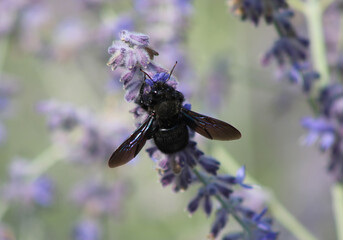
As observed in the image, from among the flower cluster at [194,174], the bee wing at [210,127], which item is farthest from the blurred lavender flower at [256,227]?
the bee wing at [210,127]

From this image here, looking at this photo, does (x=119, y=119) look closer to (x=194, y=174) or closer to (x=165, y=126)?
(x=165, y=126)

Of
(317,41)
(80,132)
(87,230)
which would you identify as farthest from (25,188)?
(317,41)

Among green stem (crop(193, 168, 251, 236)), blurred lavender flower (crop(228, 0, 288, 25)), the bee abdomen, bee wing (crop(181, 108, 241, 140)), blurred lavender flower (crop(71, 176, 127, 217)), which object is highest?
blurred lavender flower (crop(71, 176, 127, 217))

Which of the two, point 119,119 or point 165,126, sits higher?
point 119,119

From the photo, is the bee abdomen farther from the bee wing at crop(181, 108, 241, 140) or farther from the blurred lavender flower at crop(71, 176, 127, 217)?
the blurred lavender flower at crop(71, 176, 127, 217)

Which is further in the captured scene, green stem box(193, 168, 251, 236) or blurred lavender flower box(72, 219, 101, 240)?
blurred lavender flower box(72, 219, 101, 240)

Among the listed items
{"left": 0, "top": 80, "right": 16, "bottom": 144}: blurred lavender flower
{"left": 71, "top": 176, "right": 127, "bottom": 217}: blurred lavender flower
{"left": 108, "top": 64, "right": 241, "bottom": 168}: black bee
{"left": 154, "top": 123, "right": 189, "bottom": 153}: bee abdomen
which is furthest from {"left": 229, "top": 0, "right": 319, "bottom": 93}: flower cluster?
{"left": 0, "top": 80, "right": 16, "bottom": 144}: blurred lavender flower

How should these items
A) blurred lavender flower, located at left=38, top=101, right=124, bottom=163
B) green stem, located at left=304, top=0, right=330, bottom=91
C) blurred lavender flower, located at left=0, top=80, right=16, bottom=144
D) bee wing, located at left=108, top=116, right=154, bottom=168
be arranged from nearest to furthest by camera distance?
1. bee wing, located at left=108, top=116, right=154, bottom=168
2. green stem, located at left=304, top=0, right=330, bottom=91
3. blurred lavender flower, located at left=38, top=101, right=124, bottom=163
4. blurred lavender flower, located at left=0, top=80, right=16, bottom=144
